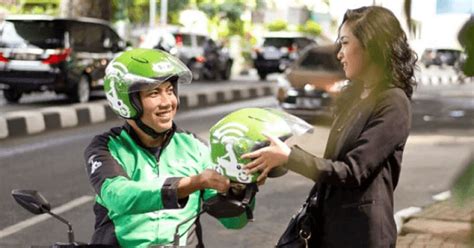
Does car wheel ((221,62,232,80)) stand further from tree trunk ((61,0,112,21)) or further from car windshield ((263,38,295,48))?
tree trunk ((61,0,112,21))

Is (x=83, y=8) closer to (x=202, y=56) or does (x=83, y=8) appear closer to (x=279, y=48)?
(x=202, y=56)

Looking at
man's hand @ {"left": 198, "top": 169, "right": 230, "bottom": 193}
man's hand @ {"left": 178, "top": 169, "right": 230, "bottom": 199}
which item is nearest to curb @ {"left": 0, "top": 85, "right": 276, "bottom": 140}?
man's hand @ {"left": 178, "top": 169, "right": 230, "bottom": 199}

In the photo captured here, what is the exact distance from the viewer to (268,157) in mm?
1812

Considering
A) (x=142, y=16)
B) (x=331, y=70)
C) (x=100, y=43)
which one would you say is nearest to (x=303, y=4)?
(x=331, y=70)

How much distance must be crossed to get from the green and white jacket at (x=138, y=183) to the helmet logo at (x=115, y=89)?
0.12 metres

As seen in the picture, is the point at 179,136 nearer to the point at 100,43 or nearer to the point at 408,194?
the point at 408,194

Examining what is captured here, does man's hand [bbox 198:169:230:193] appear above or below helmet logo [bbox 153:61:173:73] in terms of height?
below

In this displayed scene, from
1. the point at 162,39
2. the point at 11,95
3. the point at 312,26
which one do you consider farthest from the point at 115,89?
the point at 162,39

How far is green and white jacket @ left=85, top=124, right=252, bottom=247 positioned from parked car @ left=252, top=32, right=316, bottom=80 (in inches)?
972

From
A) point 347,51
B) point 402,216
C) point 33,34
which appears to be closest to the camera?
point 347,51

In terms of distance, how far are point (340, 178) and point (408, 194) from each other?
582cm

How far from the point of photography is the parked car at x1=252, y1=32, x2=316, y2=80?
27.2 meters

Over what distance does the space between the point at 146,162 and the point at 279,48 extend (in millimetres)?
25160

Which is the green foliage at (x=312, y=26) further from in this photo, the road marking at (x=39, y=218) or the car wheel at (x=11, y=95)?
the car wheel at (x=11, y=95)
